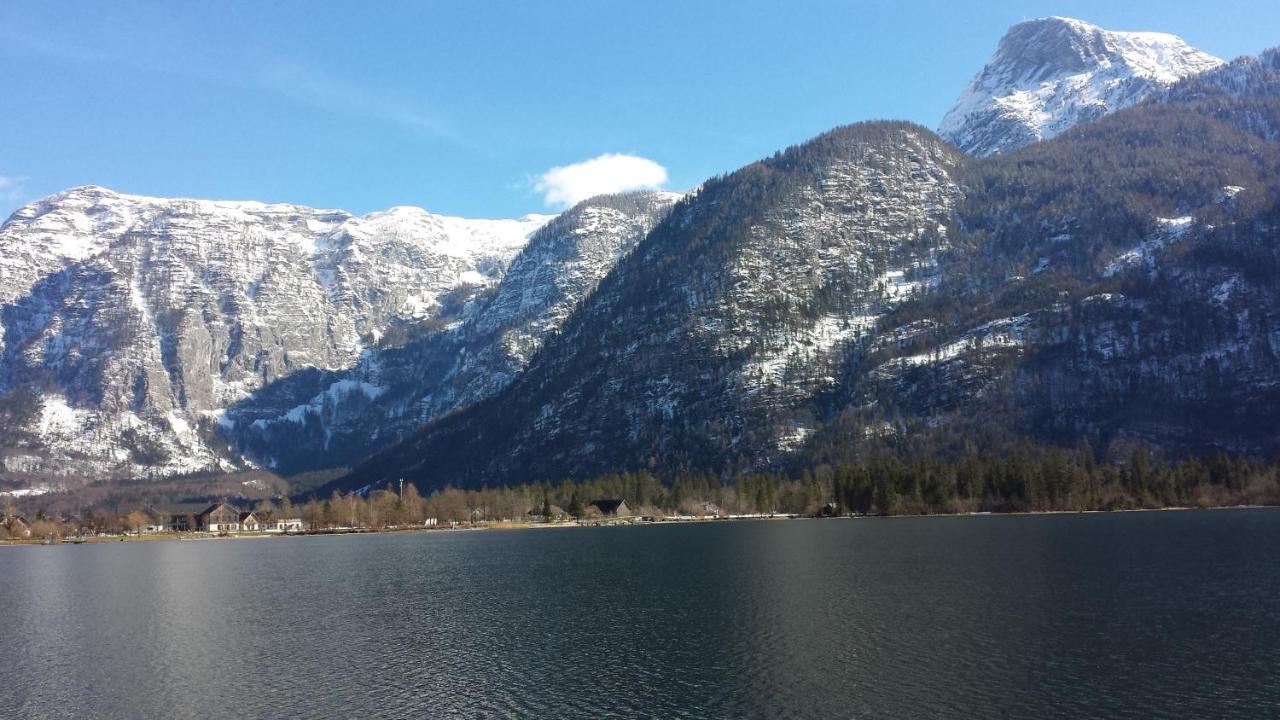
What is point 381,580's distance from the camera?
108438 mm

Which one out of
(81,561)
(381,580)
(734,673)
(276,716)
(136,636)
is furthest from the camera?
(81,561)

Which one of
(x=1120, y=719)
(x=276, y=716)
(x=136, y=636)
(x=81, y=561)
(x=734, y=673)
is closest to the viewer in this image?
(x=1120, y=719)

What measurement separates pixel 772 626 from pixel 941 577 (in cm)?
3037

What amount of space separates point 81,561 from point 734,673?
525ft

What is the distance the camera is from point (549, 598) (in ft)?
283

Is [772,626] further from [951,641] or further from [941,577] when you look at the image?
[941,577]

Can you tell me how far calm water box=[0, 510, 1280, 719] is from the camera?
46.3 m

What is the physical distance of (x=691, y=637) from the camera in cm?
6284

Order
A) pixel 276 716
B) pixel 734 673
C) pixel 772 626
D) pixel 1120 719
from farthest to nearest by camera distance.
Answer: pixel 772 626 < pixel 734 673 < pixel 276 716 < pixel 1120 719

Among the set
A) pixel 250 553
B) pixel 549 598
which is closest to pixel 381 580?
pixel 549 598

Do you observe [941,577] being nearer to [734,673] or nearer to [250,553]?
[734,673]

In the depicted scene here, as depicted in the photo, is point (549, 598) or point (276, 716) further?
point (549, 598)

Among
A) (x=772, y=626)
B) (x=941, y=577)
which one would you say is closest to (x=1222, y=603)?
(x=941, y=577)

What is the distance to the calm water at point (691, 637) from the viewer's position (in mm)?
46312
